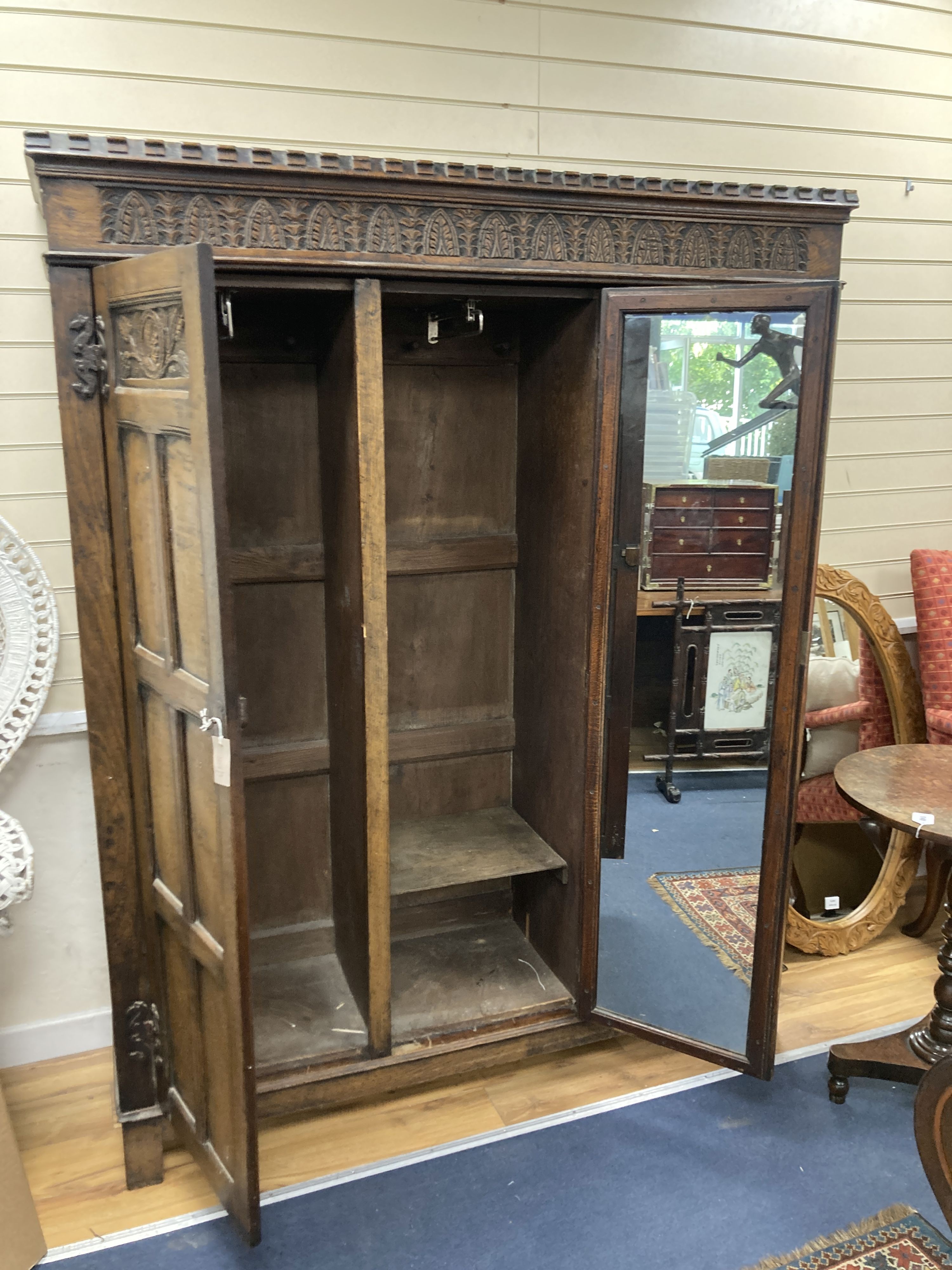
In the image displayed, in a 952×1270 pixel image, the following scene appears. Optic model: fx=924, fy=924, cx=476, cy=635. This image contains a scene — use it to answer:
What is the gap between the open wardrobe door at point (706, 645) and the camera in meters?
2.14

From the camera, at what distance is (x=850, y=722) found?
10.6 ft

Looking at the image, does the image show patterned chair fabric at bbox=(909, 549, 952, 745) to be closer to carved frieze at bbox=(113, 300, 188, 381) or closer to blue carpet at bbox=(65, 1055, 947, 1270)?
blue carpet at bbox=(65, 1055, 947, 1270)

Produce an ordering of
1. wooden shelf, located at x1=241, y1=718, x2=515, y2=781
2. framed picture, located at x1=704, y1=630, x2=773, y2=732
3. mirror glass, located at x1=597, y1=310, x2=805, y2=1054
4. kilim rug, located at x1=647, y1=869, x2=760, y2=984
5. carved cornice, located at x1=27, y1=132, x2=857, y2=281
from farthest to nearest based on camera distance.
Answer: wooden shelf, located at x1=241, y1=718, x2=515, y2=781 → kilim rug, located at x1=647, y1=869, x2=760, y2=984 → framed picture, located at x1=704, y1=630, x2=773, y2=732 → mirror glass, located at x1=597, y1=310, x2=805, y2=1054 → carved cornice, located at x1=27, y1=132, x2=857, y2=281

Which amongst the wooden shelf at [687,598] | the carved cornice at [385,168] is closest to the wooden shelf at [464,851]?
the wooden shelf at [687,598]

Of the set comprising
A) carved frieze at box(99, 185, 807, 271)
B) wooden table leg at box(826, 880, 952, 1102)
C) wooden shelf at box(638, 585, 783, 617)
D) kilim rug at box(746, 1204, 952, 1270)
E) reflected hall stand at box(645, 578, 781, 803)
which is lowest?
kilim rug at box(746, 1204, 952, 1270)

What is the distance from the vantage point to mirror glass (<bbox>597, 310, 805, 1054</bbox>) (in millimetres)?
2203

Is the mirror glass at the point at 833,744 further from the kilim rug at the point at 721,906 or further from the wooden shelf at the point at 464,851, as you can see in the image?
the wooden shelf at the point at 464,851

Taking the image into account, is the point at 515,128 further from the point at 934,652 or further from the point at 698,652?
the point at 934,652

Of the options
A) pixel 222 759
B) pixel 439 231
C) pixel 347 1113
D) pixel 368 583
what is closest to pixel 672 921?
pixel 347 1113

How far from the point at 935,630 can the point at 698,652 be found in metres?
1.18

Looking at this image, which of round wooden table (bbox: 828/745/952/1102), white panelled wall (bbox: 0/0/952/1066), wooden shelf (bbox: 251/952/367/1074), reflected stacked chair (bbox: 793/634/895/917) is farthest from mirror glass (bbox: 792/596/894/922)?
wooden shelf (bbox: 251/952/367/1074)

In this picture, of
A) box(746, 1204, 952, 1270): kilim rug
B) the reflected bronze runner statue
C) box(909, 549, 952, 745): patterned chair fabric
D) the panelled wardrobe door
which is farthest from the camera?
box(909, 549, 952, 745): patterned chair fabric

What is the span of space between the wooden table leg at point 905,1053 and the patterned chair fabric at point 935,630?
0.80 meters

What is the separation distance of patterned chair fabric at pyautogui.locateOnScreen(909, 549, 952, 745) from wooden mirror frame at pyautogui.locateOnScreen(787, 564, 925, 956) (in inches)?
2.5
